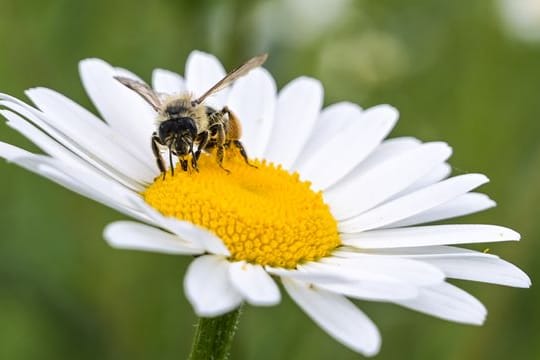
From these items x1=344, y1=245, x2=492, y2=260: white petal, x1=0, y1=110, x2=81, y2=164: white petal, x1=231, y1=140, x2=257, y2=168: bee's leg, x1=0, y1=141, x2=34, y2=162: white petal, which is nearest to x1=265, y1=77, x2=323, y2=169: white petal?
x1=231, y1=140, x2=257, y2=168: bee's leg

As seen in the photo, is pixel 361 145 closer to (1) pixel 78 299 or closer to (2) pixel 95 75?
(2) pixel 95 75

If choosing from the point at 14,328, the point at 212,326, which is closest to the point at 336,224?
the point at 212,326

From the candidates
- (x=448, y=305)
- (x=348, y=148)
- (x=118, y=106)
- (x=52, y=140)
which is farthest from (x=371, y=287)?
(x=118, y=106)

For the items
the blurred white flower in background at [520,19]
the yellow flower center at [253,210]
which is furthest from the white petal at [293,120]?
the blurred white flower in background at [520,19]

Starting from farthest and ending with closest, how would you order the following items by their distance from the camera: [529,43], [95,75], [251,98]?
[529,43], [251,98], [95,75]

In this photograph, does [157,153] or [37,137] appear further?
[157,153]

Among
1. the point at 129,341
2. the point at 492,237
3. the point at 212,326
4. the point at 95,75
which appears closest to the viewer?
the point at 212,326

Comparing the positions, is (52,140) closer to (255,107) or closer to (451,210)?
(255,107)
